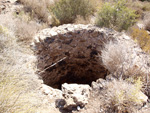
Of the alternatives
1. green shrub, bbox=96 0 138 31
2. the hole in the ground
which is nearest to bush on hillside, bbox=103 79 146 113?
the hole in the ground

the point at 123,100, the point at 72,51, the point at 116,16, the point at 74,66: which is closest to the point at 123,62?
the point at 123,100

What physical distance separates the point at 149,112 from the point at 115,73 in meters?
0.96

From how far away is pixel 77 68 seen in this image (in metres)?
5.10

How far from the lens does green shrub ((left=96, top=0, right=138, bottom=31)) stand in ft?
12.8

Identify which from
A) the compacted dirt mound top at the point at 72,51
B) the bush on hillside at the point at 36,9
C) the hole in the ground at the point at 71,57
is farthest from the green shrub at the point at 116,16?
the bush on hillside at the point at 36,9

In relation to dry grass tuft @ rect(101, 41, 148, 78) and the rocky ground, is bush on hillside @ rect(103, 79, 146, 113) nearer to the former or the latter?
the rocky ground

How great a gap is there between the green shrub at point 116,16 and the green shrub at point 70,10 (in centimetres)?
116

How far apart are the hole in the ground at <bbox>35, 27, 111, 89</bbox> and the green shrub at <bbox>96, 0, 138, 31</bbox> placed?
0.60 meters

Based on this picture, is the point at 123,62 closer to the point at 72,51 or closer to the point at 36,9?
the point at 72,51

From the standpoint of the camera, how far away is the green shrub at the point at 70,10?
4934mm

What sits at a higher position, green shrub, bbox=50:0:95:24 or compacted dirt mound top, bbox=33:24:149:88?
green shrub, bbox=50:0:95:24

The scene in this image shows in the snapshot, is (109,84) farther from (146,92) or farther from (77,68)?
(77,68)

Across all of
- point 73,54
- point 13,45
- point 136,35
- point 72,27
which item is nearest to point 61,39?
point 72,27

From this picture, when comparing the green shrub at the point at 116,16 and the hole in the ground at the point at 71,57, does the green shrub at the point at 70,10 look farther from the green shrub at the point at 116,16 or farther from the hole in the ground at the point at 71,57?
the hole in the ground at the point at 71,57
